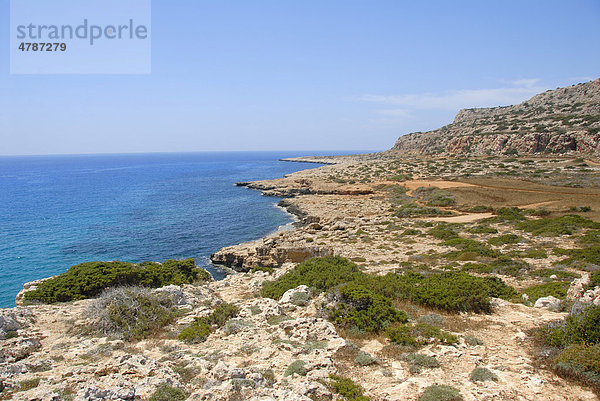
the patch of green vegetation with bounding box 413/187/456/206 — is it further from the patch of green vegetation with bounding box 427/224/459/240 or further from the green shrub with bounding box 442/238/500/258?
the green shrub with bounding box 442/238/500/258

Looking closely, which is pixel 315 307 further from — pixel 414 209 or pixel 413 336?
pixel 414 209

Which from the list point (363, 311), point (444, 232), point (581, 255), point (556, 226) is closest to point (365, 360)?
point (363, 311)

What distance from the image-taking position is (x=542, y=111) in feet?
334

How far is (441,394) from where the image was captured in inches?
273

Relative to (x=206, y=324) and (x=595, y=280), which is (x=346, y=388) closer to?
(x=206, y=324)

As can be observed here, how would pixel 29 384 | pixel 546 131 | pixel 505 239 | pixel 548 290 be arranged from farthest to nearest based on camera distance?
pixel 546 131, pixel 505 239, pixel 548 290, pixel 29 384

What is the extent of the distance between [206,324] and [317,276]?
20.0 feet

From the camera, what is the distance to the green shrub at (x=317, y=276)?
49.2 ft

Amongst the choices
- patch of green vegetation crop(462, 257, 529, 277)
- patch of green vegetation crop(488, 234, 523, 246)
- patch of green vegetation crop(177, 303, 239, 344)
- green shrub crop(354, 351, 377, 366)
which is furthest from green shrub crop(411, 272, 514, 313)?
patch of green vegetation crop(488, 234, 523, 246)

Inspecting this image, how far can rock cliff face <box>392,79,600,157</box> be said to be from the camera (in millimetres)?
69562

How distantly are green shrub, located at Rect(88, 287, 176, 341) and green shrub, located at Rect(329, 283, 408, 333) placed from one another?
6.37 metres

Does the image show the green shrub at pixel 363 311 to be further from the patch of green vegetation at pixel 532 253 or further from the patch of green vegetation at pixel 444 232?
the patch of green vegetation at pixel 444 232

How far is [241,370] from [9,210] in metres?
71.3

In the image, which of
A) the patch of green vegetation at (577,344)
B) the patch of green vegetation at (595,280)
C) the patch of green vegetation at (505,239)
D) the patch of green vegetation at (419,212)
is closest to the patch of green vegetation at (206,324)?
the patch of green vegetation at (577,344)
